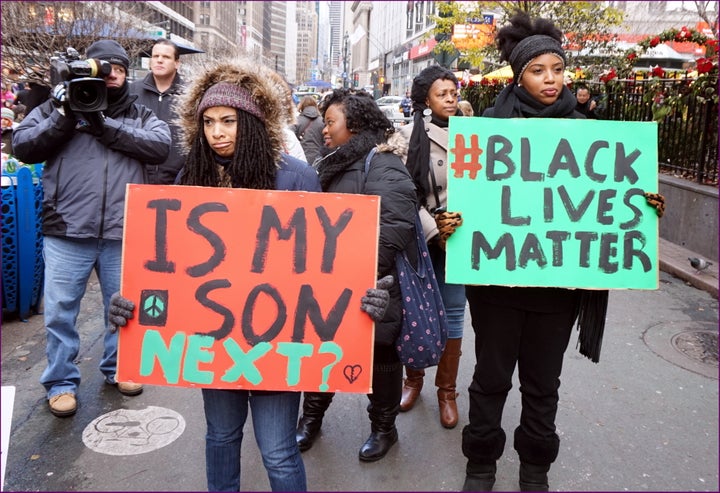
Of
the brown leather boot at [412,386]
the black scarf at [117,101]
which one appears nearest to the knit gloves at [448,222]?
the brown leather boot at [412,386]

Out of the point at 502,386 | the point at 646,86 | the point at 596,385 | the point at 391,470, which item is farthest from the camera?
the point at 646,86

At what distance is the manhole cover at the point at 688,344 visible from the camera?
4.59m

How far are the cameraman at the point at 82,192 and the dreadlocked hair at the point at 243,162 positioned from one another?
50.2 inches

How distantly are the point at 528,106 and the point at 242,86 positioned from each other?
1.24 metres

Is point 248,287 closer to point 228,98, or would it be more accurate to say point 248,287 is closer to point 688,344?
point 228,98

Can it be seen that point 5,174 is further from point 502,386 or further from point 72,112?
point 502,386

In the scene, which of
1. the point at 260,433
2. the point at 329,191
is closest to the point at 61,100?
the point at 329,191

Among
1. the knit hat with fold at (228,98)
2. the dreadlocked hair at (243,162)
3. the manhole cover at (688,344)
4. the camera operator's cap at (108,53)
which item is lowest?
the manhole cover at (688,344)

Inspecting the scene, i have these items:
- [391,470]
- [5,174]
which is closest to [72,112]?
[5,174]

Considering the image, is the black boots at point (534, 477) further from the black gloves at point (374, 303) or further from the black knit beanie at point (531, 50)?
the black knit beanie at point (531, 50)

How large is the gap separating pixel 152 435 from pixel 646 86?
28.3 feet

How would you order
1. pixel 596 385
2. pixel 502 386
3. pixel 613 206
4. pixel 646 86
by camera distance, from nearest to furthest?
1. pixel 613 206
2. pixel 502 386
3. pixel 596 385
4. pixel 646 86

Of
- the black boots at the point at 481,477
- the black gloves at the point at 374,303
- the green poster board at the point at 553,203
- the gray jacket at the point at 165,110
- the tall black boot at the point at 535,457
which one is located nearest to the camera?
the black gloves at the point at 374,303

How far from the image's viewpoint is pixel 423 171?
3529 millimetres
